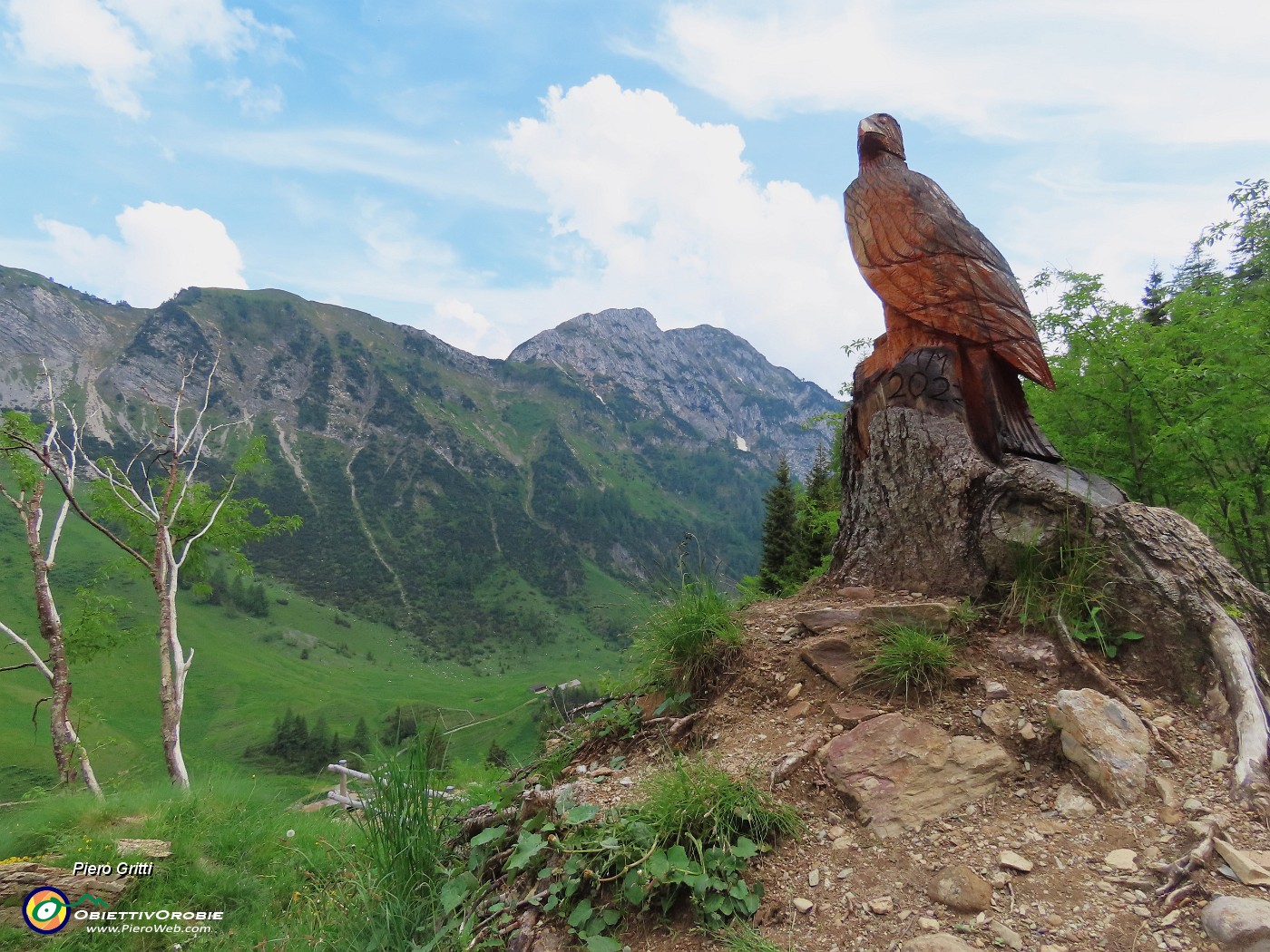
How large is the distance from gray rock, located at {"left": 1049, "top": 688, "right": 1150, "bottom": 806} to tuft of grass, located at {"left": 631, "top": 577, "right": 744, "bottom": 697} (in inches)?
83.0

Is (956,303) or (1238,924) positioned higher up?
(956,303)

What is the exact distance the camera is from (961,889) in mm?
2654

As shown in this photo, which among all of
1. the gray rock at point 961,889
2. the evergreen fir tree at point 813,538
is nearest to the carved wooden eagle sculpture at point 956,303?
the gray rock at point 961,889

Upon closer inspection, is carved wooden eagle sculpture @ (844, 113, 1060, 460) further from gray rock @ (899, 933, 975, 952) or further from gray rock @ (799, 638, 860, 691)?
gray rock @ (899, 933, 975, 952)

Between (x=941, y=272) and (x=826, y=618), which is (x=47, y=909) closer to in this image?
(x=826, y=618)

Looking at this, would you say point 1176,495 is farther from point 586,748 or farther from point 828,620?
point 586,748

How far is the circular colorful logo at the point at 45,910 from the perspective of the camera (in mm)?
4309

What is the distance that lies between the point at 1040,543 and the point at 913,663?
1485 millimetres

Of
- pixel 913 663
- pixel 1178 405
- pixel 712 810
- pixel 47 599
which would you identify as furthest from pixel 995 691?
pixel 47 599

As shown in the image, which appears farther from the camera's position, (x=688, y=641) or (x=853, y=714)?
(x=688, y=641)

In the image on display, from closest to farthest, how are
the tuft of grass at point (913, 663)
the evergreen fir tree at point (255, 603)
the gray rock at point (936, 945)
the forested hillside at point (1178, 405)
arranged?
1. the gray rock at point (936, 945)
2. the tuft of grass at point (913, 663)
3. the forested hillside at point (1178, 405)
4. the evergreen fir tree at point (255, 603)

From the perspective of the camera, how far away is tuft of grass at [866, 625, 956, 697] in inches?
155

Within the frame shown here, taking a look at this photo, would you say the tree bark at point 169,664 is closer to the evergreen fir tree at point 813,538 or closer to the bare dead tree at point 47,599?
the bare dead tree at point 47,599

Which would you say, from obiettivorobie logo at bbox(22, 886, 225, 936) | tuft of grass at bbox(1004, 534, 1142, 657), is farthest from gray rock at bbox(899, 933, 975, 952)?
obiettivorobie logo at bbox(22, 886, 225, 936)
